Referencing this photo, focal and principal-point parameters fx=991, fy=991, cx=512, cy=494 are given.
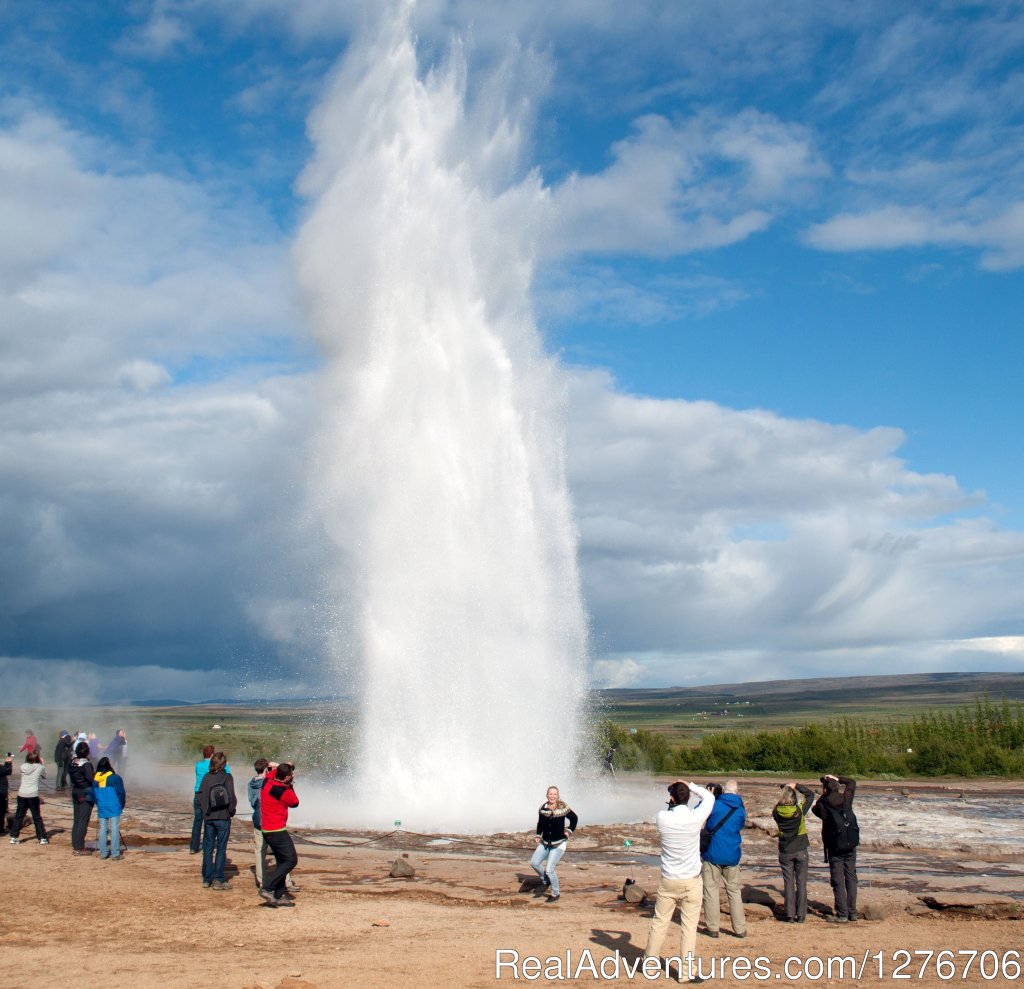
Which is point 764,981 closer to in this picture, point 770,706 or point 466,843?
point 466,843

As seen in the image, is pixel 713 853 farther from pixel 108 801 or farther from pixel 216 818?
pixel 108 801

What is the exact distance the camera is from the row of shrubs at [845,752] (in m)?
37.1

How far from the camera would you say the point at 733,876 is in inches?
426

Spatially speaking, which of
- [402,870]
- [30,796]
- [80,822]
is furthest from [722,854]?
[30,796]


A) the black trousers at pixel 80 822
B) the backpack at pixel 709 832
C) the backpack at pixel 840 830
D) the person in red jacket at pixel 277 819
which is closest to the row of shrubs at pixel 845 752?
the black trousers at pixel 80 822

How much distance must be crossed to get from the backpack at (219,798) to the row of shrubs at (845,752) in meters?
23.0

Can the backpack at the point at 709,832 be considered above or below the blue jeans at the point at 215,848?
above

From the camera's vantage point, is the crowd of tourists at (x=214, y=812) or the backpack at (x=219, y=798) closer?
the crowd of tourists at (x=214, y=812)

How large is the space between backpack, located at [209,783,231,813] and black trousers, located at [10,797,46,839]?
20.4 feet

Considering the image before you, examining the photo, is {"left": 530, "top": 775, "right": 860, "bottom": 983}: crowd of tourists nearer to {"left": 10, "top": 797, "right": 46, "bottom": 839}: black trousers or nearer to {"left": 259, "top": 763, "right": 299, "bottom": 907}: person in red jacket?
{"left": 259, "top": 763, "right": 299, "bottom": 907}: person in red jacket

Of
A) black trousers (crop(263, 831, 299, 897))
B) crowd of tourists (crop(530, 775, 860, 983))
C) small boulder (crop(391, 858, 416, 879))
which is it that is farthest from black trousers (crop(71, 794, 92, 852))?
crowd of tourists (crop(530, 775, 860, 983))

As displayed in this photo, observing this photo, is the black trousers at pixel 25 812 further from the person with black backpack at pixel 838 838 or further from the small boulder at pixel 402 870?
the person with black backpack at pixel 838 838

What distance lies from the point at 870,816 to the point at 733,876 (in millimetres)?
14925

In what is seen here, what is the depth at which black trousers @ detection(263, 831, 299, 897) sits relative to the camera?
12125mm
